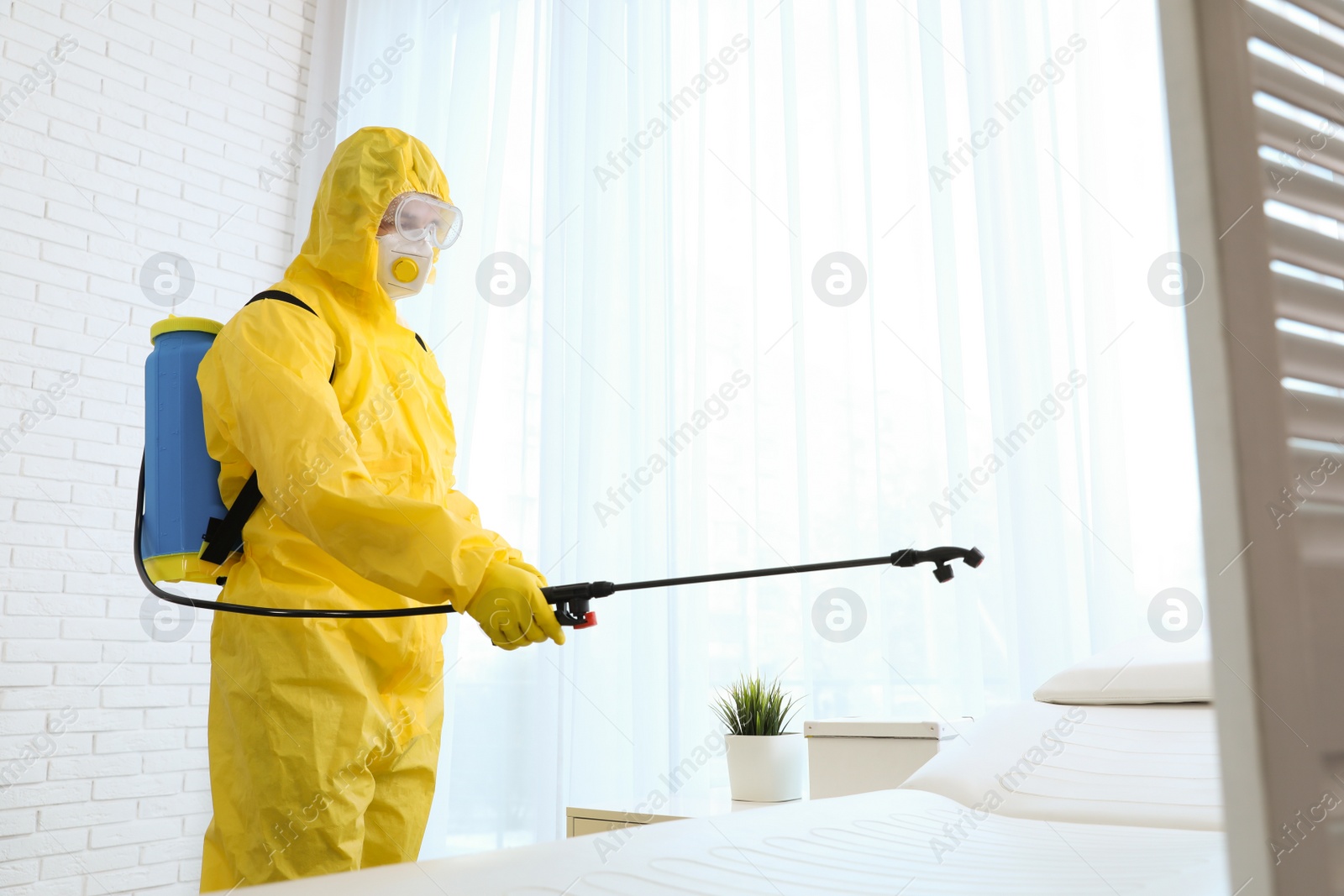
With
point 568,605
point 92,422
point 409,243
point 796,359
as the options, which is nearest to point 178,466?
point 409,243

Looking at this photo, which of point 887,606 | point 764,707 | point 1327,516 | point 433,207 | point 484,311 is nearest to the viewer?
point 1327,516

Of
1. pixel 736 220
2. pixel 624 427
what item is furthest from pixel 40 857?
pixel 736 220

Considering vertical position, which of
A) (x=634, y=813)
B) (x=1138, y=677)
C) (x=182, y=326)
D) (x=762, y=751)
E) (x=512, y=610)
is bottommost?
(x=634, y=813)

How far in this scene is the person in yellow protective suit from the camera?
50.0 inches

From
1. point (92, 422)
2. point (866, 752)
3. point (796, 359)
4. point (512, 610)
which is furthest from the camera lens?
point (92, 422)

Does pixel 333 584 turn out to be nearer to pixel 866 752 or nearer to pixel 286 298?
pixel 286 298

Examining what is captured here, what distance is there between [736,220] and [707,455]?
26.3 inches

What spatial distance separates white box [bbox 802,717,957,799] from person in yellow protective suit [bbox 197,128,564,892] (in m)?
0.82

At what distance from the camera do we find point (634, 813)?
1950 millimetres

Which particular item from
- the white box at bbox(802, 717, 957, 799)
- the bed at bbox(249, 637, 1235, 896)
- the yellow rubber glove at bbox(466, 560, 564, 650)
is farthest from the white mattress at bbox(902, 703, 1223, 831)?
the yellow rubber glove at bbox(466, 560, 564, 650)

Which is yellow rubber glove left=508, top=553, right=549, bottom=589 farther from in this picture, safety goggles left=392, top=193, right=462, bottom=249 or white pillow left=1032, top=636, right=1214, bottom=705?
white pillow left=1032, top=636, right=1214, bottom=705

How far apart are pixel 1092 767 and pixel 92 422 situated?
305cm

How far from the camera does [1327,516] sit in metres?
0.25

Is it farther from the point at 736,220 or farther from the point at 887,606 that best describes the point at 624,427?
the point at 887,606
